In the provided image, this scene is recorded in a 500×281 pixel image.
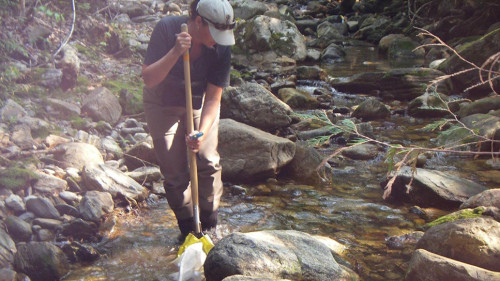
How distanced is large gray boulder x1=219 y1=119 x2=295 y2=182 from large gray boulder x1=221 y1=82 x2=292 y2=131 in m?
1.12

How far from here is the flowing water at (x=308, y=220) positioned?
3.78 metres

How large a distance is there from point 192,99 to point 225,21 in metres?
0.73

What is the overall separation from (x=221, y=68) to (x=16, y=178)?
226 cm

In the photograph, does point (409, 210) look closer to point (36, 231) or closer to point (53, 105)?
point (36, 231)

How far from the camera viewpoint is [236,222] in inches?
185

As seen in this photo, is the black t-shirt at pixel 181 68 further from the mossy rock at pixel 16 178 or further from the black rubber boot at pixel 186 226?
the mossy rock at pixel 16 178

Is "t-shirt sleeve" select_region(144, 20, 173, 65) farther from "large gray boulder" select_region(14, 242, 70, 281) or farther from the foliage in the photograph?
the foliage

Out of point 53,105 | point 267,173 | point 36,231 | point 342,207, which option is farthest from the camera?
point 53,105

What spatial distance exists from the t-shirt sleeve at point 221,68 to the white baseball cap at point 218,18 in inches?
10.3

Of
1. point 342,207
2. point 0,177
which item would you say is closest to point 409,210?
point 342,207

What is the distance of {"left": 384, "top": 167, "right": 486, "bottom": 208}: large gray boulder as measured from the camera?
4996 millimetres

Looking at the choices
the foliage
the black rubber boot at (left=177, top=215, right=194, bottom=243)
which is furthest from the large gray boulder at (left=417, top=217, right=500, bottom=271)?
the foliage

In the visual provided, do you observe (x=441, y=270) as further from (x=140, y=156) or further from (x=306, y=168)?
(x=140, y=156)

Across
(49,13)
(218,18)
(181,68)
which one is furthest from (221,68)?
(49,13)
